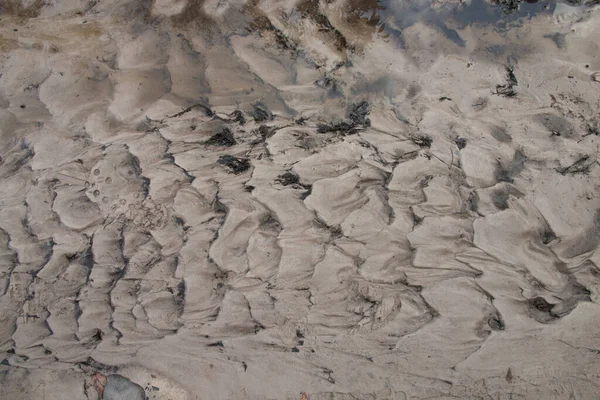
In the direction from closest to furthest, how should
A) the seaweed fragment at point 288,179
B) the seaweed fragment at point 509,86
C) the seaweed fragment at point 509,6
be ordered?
the seaweed fragment at point 288,179, the seaweed fragment at point 509,86, the seaweed fragment at point 509,6

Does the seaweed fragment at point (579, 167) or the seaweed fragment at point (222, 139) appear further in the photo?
the seaweed fragment at point (222, 139)

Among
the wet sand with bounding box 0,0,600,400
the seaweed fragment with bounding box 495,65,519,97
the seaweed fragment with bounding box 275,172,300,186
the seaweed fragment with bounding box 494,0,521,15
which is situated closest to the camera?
the wet sand with bounding box 0,0,600,400

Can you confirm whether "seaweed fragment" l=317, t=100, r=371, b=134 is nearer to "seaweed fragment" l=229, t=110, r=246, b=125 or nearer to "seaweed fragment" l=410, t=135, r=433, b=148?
"seaweed fragment" l=410, t=135, r=433, b=148

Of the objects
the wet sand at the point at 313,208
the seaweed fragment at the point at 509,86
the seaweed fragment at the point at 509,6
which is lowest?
the wet sand at the point at 313,208

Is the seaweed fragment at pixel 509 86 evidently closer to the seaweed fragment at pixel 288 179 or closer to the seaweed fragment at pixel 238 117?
the seaweed fragment at pixel 288 179

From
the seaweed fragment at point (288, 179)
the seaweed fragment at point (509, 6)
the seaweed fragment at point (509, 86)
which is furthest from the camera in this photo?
the seaweed fragment at point (509, 6)

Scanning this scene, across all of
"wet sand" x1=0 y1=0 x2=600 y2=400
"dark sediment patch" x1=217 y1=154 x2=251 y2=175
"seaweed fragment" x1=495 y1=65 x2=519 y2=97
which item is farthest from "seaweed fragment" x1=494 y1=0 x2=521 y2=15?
"dark sediment patch" x1=217 y1=154 x2=251 y2=175

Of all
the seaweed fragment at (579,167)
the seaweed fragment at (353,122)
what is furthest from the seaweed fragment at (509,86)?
the seaweed fragment at (353,122)

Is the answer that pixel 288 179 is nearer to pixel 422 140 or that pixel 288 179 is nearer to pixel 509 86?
pixel 422 140

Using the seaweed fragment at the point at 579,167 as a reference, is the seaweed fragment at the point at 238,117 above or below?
below
